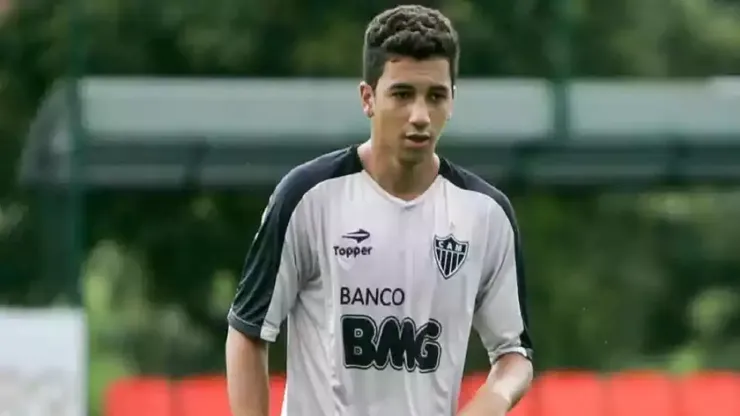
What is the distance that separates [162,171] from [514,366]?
4.03 meters

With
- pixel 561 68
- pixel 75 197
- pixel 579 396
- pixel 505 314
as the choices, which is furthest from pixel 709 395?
pixel 505 314

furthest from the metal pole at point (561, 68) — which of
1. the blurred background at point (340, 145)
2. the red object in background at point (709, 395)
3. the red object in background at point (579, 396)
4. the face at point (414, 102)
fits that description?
the face at point (414, 102)

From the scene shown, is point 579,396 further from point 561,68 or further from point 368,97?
point 368,97

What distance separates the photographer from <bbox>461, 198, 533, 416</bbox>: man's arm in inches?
100

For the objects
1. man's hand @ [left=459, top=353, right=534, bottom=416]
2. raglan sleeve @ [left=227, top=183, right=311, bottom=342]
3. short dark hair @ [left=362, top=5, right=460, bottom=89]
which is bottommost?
A: man's hand @ [left=459, top=353, right=534, bottom=416]

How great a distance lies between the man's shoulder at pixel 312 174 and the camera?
8.06 ft

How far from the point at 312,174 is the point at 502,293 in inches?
14.3

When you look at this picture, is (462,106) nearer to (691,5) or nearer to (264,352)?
(691,5)

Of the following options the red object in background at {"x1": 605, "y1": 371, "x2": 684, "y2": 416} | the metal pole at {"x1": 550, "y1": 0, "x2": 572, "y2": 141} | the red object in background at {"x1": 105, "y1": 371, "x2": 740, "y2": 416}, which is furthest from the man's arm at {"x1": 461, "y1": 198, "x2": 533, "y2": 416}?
the metal pole at {"x1": 550, "y1": 0, "x2": 572, "y2": 141}

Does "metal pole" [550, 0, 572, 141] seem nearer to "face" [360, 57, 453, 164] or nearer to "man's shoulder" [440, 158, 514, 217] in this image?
"man's shoulder" [440, 158, 514, 217]

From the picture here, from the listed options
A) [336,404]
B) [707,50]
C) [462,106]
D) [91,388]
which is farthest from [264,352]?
[707,50]

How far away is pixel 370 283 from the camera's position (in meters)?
2.45

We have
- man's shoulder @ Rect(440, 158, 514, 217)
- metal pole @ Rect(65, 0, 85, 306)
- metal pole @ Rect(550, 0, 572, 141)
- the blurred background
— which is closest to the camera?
man's shoulder @ Rect(440, 158, 514, 217)

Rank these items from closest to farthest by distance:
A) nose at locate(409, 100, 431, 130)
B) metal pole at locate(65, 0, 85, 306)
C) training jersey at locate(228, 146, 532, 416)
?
nose at locate(409, 100, 431, 130), training jersey at locate(228, 146, 532, 416), metal pole at locate(65, 0, 85, 306)
